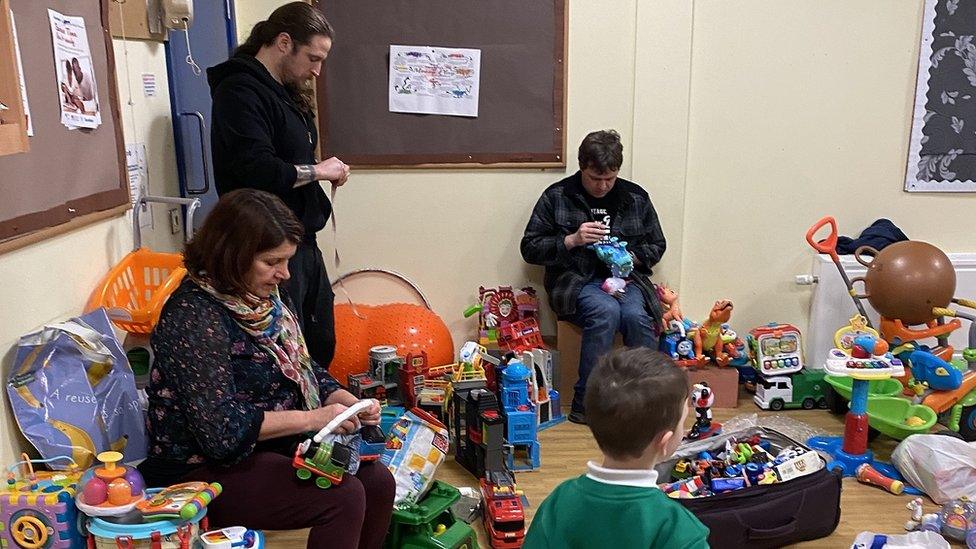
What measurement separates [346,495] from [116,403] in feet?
2.15

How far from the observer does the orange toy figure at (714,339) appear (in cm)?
328

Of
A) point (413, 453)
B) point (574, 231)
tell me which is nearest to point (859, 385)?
point (574, 231)

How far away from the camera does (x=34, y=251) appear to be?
1.87 m

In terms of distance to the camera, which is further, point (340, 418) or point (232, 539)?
point (340, 418)

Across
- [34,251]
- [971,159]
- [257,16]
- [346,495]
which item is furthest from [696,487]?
[257,16]

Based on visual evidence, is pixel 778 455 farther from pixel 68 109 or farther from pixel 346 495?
pixel 68 109

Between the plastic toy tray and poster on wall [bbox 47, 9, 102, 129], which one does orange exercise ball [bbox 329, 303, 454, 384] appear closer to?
poster on wall [bbox 47, 9, 102, 129]

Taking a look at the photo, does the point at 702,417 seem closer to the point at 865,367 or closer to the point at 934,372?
the point at 865,367

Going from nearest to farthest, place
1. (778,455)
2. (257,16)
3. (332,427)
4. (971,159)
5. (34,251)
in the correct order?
(332,427) < (34,251) < (778,455) < (257,16) < (971,159)

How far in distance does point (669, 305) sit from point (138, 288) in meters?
2.11

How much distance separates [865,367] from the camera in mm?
2580

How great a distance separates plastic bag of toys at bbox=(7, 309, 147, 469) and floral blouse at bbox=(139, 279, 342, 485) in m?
0.24

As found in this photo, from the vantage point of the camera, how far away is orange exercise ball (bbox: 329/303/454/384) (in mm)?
3176

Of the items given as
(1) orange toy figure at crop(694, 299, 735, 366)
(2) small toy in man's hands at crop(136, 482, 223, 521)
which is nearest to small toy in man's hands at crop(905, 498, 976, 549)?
(1) orange toy figure at crop(694, 299, 735, 366)
